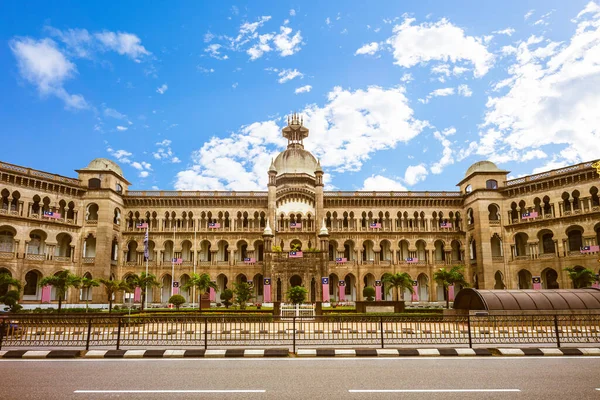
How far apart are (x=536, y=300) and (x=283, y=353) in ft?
66.2

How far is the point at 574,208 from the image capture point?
4803 cm

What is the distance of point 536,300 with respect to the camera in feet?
89.8

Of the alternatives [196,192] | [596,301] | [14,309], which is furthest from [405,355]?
[196,192]

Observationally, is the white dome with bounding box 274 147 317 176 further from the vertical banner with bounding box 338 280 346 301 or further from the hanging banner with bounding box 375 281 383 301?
the hanging banner with bounding box 375 281 383 301

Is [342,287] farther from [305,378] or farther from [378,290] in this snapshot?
[305,378]

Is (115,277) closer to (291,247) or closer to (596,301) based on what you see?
(291,247)

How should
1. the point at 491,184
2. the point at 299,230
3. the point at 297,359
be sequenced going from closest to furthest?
1. the point at 297,359
2. the point at 491,184
3. the point at 299,230

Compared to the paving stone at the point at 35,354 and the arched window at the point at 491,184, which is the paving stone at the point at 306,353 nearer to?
the paving stone at the point at 35,354

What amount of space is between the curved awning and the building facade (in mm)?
20889

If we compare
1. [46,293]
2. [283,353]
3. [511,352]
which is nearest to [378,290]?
[46,293]

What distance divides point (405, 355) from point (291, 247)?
139 feet

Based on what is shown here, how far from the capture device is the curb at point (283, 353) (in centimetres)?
1393

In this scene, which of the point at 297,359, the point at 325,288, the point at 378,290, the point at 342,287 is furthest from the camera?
the point at 378,290

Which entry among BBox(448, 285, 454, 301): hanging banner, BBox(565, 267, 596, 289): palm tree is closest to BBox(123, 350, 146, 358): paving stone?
BBox(565, 267, 596, 289): palm tree
